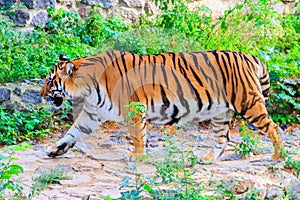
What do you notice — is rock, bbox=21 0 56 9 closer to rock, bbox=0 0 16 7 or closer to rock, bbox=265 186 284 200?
rock, bbox=0 0 16 7

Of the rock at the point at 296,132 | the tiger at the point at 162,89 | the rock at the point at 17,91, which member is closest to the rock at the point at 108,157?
the tiger at the point at 162,89

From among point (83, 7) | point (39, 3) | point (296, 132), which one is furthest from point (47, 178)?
point (83, 7)

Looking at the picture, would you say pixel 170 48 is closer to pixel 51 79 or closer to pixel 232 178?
pixel 51 79

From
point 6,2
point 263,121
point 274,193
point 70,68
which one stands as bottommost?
point 274,193

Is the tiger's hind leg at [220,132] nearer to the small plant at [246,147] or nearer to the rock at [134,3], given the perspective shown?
the small plant at [246,147]

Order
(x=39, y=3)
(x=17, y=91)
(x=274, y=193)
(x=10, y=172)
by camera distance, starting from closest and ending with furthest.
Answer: (x=10, y=172) → (x=274, y=193) → (x=17, y=91) → (x=39, y=3)

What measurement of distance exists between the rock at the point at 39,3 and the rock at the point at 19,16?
143 mm

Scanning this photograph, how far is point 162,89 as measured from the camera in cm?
618

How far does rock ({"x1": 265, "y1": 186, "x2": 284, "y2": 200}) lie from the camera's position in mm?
5391

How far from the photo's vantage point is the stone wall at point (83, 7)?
880 centimetres

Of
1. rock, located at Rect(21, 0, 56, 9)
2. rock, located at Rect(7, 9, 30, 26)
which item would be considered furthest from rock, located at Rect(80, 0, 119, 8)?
rock, located at Rect(7, 9, 30, 26)

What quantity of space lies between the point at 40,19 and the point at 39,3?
235 mm

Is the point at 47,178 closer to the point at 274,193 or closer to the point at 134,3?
the point at 274,193

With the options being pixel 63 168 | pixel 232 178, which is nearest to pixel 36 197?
pixel 63 168
